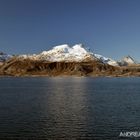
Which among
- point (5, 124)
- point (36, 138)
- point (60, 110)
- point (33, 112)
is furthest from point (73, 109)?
point (36, 138)

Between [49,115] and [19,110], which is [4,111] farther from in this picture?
[49,115]

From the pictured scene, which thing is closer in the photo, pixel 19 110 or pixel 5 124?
pixel 5 124

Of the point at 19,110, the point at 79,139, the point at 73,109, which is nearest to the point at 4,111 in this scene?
the point at 19,110

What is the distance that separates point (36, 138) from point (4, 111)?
25263 mm

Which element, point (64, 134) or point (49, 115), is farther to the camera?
point (49, 115)

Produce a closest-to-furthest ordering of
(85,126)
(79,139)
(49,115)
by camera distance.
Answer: (79,139), (85,126), (49,115)

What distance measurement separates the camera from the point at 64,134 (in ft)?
177

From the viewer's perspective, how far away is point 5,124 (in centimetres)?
6084

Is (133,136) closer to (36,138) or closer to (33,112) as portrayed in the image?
(36,138)

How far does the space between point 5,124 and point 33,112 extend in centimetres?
1508

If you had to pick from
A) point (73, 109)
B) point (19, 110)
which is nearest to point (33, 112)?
point (19, 110)

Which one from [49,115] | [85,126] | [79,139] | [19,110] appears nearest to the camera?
[79,139]

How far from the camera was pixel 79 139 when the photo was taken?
168ft

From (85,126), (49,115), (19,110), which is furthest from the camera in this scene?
(19,110)
